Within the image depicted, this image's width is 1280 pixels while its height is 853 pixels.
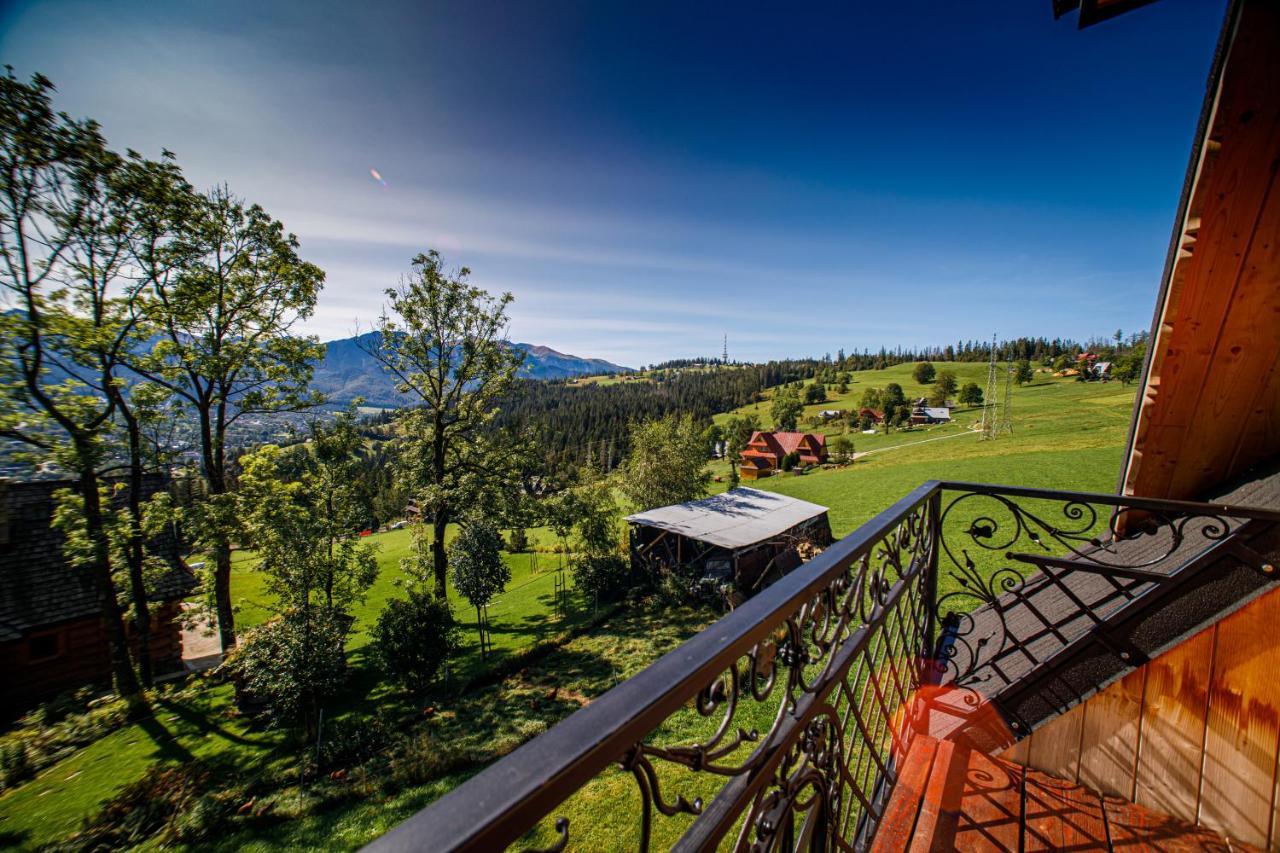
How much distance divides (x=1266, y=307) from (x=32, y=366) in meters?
14.4

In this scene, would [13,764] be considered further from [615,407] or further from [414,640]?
[615,407]

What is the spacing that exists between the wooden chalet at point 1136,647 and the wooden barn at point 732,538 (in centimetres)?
1117

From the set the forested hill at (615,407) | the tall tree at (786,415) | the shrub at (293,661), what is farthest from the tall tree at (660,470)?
the tall tree at (786,415)

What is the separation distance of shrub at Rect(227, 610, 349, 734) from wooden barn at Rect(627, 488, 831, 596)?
9.53 metres

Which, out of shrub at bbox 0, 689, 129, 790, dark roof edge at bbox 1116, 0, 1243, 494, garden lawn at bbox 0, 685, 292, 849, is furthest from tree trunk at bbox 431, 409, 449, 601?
dark roof edge at bbox 1116, 0, 1243, 494

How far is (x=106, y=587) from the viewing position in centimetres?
929

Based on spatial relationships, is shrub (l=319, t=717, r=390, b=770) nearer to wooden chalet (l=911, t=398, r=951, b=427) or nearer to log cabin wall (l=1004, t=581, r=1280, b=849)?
log cabin wall (l=1004, t=581, r=1280, b=849)

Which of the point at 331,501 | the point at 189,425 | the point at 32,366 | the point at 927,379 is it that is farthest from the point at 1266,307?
the point at 927,379

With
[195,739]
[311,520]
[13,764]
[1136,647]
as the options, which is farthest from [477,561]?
[1136,647]

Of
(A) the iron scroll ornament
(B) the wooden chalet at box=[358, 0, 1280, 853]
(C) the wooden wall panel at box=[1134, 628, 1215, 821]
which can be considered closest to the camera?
(A) the iron scroll ornament

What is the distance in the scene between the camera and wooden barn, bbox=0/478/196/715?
10438mm

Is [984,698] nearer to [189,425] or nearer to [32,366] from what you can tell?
[32,366]

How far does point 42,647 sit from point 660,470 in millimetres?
A: 19962

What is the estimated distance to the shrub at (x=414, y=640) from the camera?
11.6 m
